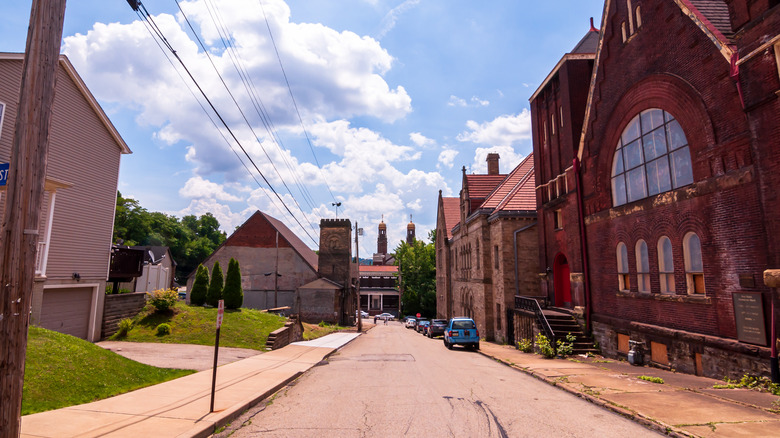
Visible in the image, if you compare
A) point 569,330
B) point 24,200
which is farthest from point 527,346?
point 24,200

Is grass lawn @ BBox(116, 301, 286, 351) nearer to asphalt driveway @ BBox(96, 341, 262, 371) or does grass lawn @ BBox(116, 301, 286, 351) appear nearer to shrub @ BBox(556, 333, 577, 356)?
asphalt driveway @ BBox(96, 341, 262, 371)

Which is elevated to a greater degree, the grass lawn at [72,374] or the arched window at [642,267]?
the arched window at [642,267]

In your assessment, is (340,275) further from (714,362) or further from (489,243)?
(714,362)

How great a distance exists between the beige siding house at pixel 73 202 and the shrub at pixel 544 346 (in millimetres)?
18258

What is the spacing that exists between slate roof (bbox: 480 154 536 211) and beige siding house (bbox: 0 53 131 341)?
22220 millimetres

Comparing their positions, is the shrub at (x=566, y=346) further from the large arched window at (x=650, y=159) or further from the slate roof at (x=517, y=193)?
the slate roof at (x=517, y=193)

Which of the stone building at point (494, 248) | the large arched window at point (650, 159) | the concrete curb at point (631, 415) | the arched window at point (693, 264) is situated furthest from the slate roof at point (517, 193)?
the concrete curb at point (631, 415)

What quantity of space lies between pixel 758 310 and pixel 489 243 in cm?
2033

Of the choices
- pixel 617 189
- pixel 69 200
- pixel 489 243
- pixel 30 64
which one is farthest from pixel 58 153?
pixel 489 243

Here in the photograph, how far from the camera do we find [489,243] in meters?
30.4

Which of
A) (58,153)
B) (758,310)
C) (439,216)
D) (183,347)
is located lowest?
(183,347)

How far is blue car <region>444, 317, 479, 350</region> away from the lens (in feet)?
73.5

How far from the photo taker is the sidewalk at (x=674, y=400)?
691 centimetres

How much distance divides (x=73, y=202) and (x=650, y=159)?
71.5 ft
